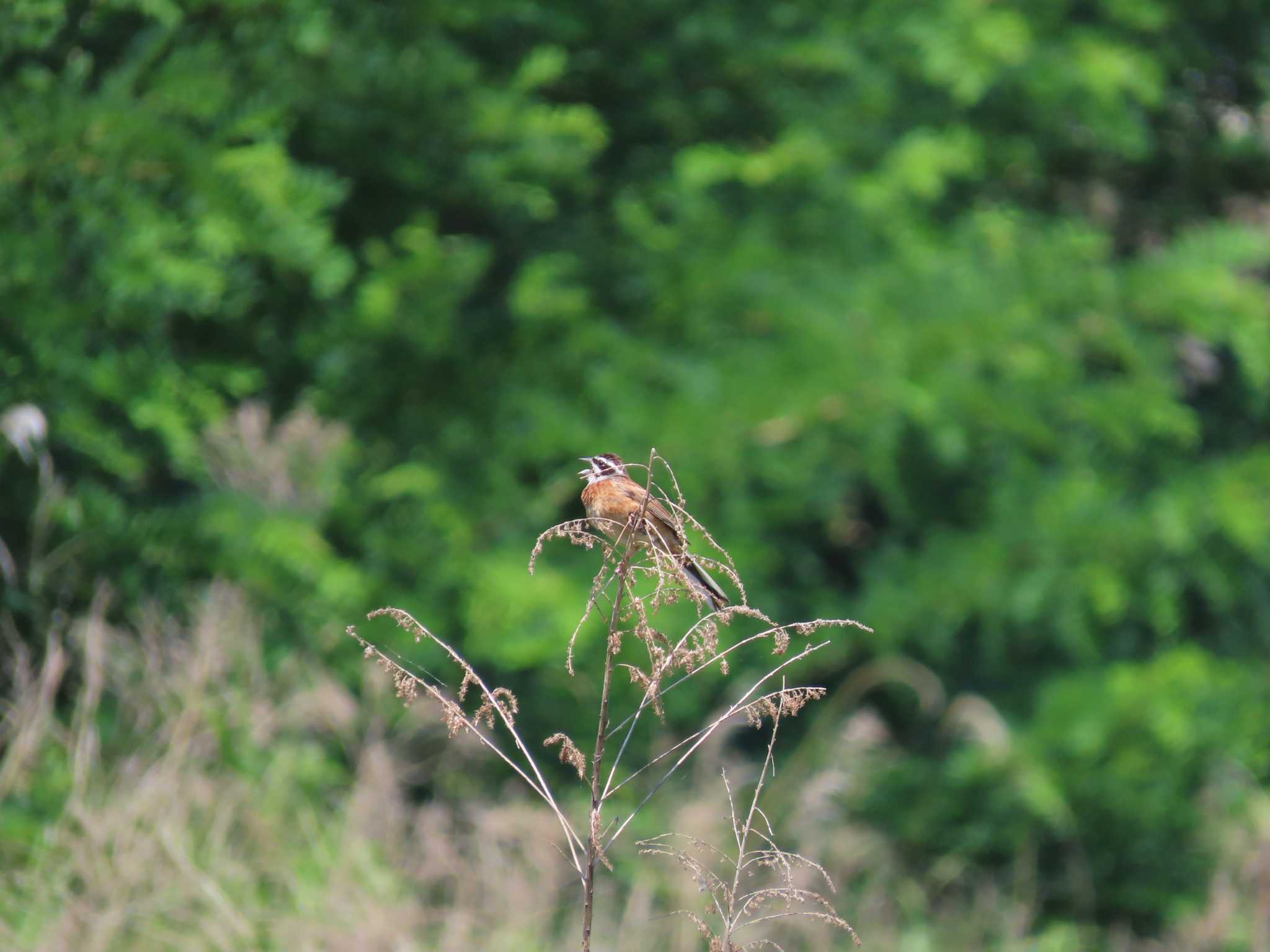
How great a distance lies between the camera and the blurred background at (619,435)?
431 centimetres

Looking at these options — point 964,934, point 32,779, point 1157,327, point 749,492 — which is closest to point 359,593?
point 32,779

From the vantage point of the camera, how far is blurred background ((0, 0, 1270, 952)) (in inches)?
170

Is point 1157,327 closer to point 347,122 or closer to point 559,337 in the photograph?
point 559,337

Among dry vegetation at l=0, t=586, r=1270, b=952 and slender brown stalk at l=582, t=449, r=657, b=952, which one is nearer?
slender brown stalk at l=582, t=449, r=657, b=952

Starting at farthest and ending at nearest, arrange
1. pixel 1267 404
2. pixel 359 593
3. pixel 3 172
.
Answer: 1. pixel 1267 404
2. pixel 359 593
3. pixel 3 172

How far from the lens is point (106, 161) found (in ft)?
15.6

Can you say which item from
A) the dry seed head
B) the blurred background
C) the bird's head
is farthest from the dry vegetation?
the dry seed head

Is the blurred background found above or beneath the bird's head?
beneath

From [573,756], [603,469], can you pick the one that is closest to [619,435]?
[603,469]

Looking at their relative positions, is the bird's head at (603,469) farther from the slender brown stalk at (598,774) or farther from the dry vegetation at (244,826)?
the slender brown stalk at (598,774)

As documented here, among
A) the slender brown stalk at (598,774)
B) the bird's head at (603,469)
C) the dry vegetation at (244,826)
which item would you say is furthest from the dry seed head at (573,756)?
the dry vegetation at (244,826)

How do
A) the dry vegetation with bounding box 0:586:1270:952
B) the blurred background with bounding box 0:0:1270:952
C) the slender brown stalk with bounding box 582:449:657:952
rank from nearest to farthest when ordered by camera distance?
the slender brown stalk with bounding box 582:449:657:952 < the dry vegetation with bounding box 0:586:1270:952 < the blurred background with bounding box 0:0:1270:952

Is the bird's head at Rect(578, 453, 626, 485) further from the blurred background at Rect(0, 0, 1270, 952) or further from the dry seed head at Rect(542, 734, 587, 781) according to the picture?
the dry seed head at Rect(542, 734, 587, 781)

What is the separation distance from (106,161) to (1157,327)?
493cm
